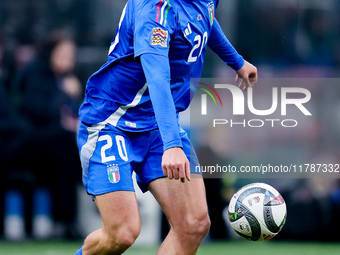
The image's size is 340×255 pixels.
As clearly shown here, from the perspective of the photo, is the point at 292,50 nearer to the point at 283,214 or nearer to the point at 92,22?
the point at 92,22

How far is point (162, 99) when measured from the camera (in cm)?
381

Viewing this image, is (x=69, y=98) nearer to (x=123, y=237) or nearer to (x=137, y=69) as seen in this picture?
(x=137, y=69)

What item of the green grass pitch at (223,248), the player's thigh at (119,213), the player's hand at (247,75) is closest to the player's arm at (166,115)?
the player's thigh at (119,213)

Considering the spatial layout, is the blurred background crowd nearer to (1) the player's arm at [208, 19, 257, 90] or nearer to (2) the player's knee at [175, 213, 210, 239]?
(1) the player's arm at [208, 19, 257, 90]

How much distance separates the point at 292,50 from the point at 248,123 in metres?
1.01

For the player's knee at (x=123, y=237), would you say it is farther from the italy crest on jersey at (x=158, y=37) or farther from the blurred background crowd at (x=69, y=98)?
the blurred background crowd at (x=69, y=98)

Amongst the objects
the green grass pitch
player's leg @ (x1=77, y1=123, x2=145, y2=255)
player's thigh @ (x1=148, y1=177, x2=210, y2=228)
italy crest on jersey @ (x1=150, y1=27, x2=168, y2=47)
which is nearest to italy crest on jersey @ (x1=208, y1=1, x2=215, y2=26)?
italy crest on jersey @ (x1=150, y1=27, x2=168, y2=47)

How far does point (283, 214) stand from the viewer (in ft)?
14.9

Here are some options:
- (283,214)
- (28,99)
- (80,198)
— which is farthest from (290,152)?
(283,214)

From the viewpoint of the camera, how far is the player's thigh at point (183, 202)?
423cm

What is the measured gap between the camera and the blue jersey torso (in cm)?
416

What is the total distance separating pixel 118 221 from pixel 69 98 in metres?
3.99

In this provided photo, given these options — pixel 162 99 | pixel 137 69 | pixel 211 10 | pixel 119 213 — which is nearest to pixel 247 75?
pixel 211 10

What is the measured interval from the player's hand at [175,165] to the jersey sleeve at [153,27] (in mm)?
581
